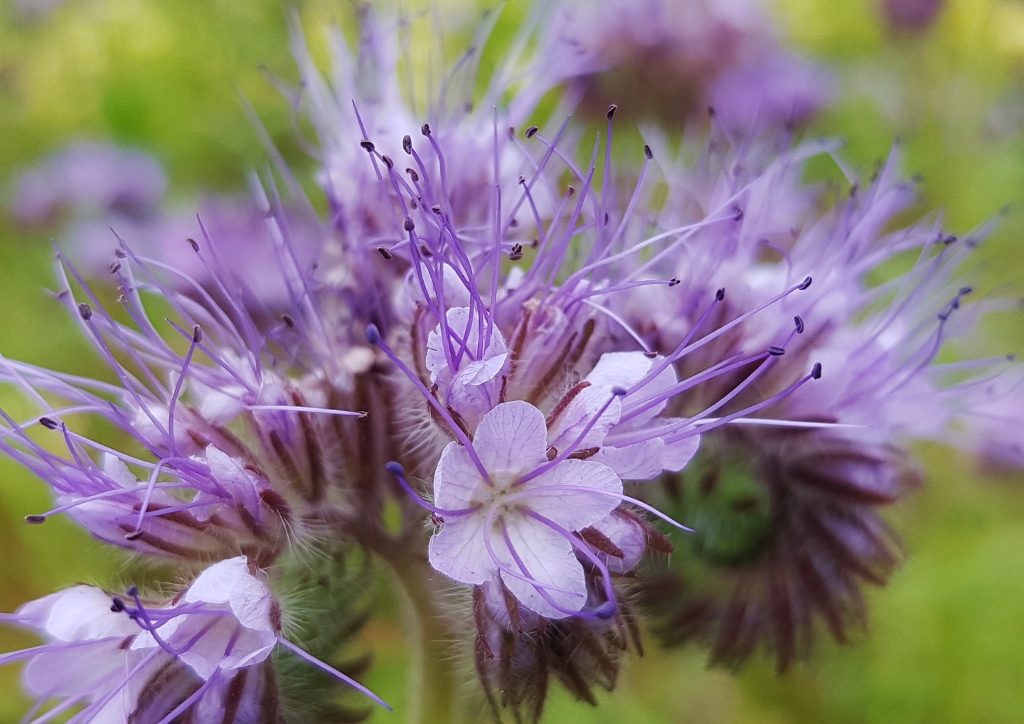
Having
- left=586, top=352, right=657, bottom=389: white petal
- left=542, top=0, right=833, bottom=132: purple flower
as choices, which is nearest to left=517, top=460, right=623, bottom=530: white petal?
left=586, top=352, right=657, bottom=389: white petal

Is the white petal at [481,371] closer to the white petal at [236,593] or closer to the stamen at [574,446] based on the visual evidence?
the stamen at [574,446]

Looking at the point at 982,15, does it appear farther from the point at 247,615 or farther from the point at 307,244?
the point at 247,615

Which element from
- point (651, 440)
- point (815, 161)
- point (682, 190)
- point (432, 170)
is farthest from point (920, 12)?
point (651, 440)

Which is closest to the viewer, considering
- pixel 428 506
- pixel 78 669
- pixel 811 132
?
pixel 428 506

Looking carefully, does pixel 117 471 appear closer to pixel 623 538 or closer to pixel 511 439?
pixel 511 439

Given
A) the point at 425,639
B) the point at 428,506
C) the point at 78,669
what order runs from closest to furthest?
1. the point at 428,506
2. the point at 78,669
3. the point at 425,639

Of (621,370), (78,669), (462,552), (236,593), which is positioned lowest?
(78,669)

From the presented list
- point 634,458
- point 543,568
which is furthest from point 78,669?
point 634,458
